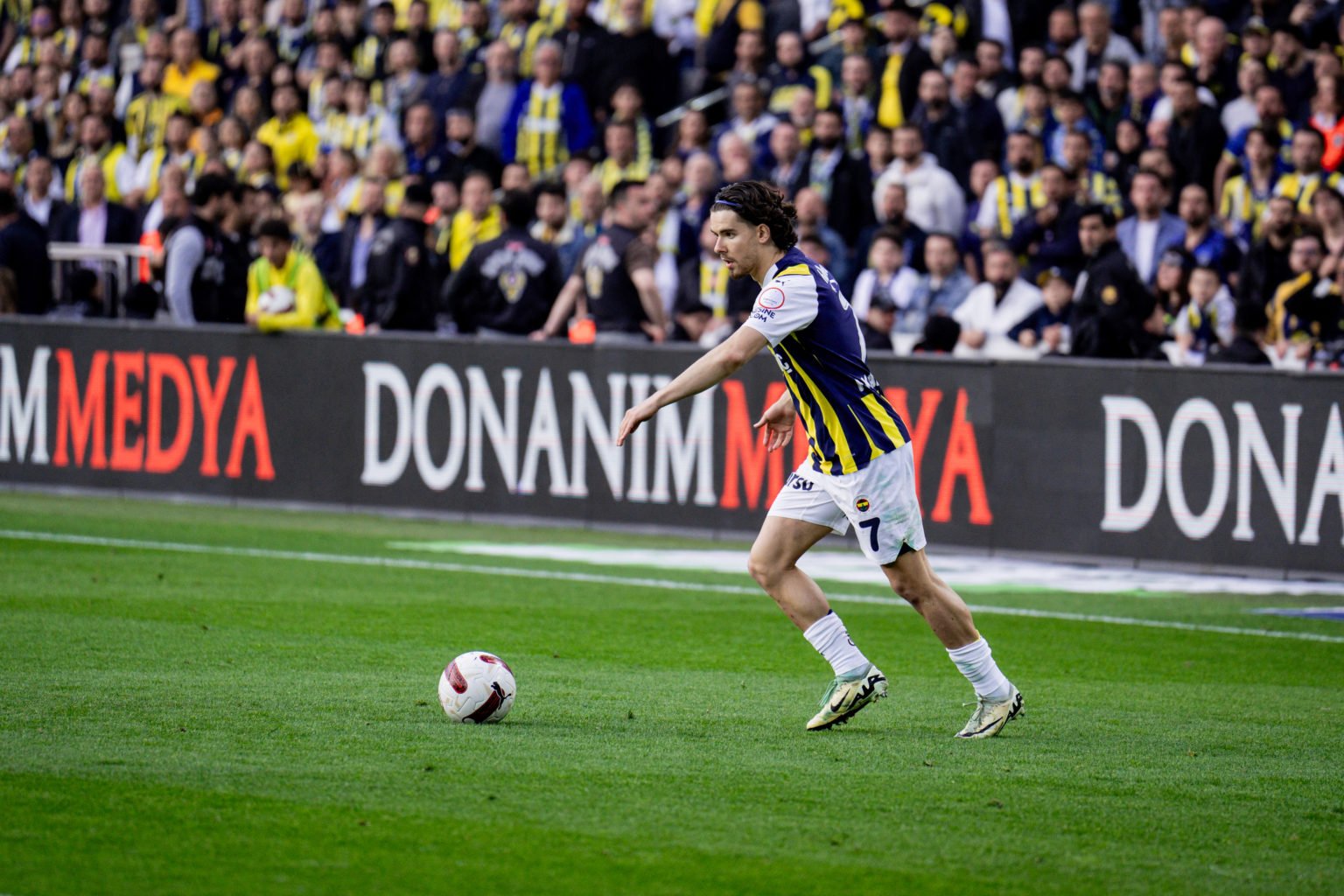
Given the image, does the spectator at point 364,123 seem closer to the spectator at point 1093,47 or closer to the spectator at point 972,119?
the spectator at point 972,119

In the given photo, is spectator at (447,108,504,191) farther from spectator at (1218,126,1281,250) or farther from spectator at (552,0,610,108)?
spectator at (1218,126,1281,250)

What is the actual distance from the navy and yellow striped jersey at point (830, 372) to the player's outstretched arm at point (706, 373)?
20cm

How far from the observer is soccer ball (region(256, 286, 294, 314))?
58.6 feet

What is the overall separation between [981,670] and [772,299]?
1724mm

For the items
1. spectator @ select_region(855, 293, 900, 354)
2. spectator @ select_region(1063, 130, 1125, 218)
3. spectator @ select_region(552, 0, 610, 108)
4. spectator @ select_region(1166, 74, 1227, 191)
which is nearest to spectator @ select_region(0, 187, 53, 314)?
spectator @ select_region(552, 0, 610, 108)

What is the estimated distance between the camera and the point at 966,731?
7.99 meters

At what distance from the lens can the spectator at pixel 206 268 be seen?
1902 cm

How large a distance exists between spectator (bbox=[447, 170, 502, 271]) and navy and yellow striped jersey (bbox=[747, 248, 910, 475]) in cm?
1054

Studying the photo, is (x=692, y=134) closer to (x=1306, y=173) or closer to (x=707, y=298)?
(x=707, y=298)

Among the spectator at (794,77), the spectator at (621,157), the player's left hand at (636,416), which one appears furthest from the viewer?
the spectator at (794,77)

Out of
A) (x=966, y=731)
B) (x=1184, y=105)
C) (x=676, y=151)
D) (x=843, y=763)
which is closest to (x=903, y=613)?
(x=966, y=731)

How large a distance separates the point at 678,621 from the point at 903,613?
5.15 feet

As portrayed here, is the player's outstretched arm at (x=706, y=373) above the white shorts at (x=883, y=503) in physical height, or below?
above

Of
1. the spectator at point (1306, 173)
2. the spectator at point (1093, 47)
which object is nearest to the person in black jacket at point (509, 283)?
the spectator at point (1093, 47)
